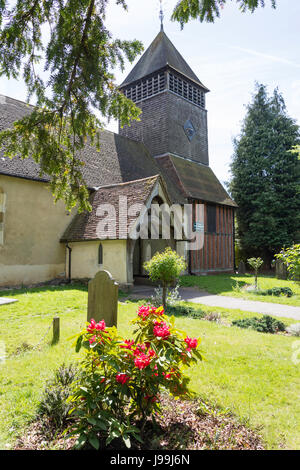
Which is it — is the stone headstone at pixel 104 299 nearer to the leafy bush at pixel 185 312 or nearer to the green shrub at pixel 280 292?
the leafy bush at pixel 185 312

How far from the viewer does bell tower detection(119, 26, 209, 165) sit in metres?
23.4

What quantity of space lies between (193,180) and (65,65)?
1830 cm

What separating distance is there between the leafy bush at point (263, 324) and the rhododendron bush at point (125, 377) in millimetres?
4849

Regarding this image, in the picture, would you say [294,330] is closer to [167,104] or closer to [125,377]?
[125,377]

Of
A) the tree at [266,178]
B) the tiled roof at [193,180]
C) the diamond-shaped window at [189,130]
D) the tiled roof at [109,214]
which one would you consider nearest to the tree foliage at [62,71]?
the tiled roof at [109,214]

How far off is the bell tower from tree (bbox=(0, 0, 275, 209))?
17786mm

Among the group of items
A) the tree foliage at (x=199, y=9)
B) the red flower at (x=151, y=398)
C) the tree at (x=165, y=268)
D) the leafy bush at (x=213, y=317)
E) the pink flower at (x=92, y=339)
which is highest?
the tree foliage at (x=199, y=9)

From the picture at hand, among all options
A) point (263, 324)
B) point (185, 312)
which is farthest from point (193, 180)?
point (263, 324)

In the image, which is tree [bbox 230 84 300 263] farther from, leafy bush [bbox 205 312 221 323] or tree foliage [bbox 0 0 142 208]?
tree foliage [bbox 0 0 142 208]

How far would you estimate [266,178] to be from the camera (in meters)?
29.0

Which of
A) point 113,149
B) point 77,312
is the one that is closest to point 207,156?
point 113,149

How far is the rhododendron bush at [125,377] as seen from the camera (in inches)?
107

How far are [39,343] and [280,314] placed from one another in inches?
266

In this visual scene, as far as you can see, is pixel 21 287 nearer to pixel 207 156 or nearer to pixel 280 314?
pixel 280 314
